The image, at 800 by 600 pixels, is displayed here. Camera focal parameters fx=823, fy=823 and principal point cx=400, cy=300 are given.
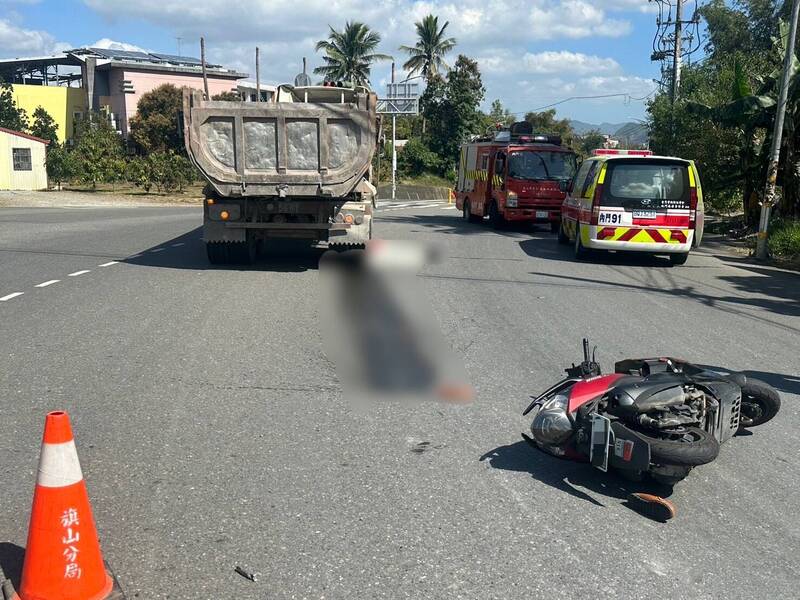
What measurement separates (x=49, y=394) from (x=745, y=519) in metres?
4.80

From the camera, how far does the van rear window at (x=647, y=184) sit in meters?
14.3

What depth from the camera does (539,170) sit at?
21.3 metres

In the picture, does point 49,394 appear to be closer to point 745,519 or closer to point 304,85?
point 745,519

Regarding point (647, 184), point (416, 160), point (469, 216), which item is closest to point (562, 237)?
point (647, 184)

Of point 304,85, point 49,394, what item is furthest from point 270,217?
point 49,394

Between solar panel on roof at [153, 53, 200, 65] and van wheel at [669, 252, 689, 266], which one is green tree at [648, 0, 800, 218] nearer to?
van wheel at [669, 252, 689, 266]

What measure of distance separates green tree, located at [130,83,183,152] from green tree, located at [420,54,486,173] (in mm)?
18241

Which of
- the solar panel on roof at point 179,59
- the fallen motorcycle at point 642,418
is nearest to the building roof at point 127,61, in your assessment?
the solar panel on roof at point 179,59

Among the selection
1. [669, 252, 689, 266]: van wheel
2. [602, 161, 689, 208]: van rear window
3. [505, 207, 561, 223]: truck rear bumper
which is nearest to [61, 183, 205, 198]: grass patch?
[505, 207, 561, 223]: truck rear bumper

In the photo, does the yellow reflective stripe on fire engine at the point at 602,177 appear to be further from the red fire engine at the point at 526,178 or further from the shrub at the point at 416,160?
the shrub at the point at 416,160

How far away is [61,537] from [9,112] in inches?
2214

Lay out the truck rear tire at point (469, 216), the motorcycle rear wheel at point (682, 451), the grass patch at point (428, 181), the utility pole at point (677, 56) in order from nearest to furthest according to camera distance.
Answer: the motorcycle rear wheel at point (682, 451) < the truck rear tire at point (469, 216) < the utility pole at point (677, 56) < the grass patch at point (428, 181)

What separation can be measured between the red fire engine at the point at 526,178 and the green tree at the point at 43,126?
126 feet

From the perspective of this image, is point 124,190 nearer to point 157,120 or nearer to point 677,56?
point 157,120
